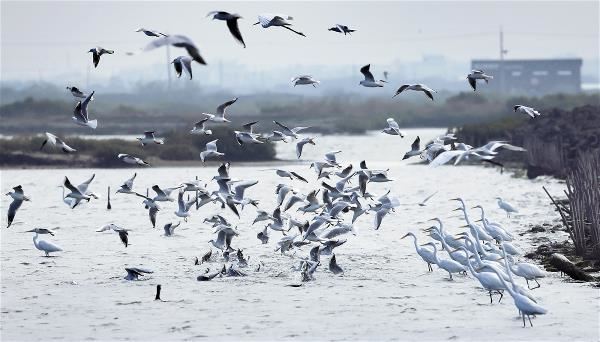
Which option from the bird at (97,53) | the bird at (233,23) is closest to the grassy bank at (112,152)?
the bird at (97,53)

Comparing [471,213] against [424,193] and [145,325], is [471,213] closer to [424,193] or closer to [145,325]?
[424,193]

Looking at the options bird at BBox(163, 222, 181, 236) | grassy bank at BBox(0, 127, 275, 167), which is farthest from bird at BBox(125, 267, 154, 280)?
grassy bank at BBox(0, 127, 275, 167)

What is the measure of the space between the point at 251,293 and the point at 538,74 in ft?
481

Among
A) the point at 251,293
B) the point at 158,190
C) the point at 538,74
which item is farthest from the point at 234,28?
the point at 538,74

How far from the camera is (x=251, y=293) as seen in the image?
18.9 metres

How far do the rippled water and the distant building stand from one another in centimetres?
12926

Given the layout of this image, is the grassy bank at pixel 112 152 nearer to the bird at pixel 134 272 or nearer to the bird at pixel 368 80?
the bird at pixel 134 272

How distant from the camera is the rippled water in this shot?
53.0 feet

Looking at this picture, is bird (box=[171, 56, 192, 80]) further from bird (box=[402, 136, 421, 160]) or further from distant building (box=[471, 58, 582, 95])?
distant building (box=[471, 58, 582, 95])

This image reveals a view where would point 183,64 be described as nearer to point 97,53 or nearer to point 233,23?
point 97,53

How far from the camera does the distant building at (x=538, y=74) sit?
15738cm

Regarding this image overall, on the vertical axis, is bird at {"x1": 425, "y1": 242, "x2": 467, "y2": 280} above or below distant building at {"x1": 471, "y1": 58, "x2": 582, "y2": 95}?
below

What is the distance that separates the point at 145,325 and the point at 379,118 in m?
68.6

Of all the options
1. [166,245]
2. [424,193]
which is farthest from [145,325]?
[424,193]
